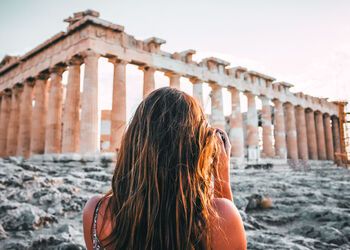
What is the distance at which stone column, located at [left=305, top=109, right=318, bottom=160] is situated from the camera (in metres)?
31.4

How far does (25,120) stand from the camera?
21062 mm

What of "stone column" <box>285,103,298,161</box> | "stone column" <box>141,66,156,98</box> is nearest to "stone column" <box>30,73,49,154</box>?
"stone column" <box>141,66,156,98</box>

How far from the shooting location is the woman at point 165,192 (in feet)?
5.01

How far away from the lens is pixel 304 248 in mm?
4238

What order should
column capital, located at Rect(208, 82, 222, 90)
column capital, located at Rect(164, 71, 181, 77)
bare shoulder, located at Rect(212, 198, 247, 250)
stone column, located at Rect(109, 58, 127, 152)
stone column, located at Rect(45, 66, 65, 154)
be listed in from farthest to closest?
1. column capital, located at Rect(208, 82, 222, 90)
2. column capital, located at Rect(164, 71, 181, 77)
3. stone column, located at Rect(45, 66, 65, 154)
4. stone column, located at Rect(109, 58, 127, 152)
5. bare shoulder, located at Rect(212, 198, 247, 250)

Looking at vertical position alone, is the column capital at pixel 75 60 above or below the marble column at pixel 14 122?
above

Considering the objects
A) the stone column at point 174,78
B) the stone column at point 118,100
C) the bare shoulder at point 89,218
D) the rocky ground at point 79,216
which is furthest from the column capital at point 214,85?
the bare shoulder at point 89,218

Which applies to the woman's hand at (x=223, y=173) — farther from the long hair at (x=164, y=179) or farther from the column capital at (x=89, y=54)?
the column capital at (x=89, y=54)

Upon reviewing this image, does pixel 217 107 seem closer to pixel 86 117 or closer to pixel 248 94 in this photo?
pixel 248 94

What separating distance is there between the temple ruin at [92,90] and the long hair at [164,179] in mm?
10302

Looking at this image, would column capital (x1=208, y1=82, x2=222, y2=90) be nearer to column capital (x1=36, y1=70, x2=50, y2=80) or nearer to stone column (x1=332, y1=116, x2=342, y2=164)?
column capital (x1=36, y1=70, x2=50, y2=80)

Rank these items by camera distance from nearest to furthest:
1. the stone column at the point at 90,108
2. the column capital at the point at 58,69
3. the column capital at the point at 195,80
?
the stone column at the point at 90,108
the column capital at the point at 58,69
the column capital at the point at 195,80

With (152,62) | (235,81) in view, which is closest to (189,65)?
(152,62)

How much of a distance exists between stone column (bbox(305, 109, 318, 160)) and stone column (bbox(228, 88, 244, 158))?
36.8ft
